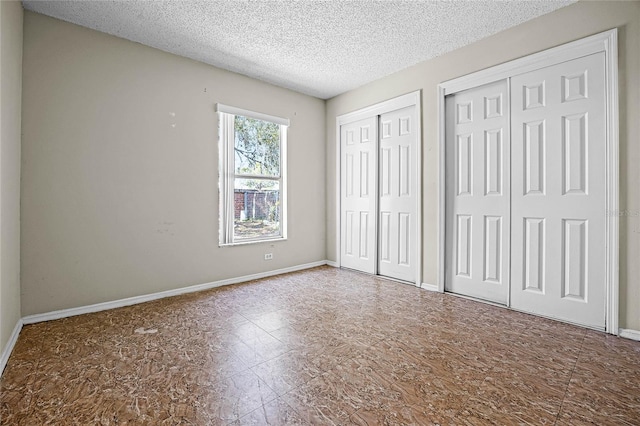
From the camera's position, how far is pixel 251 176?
14.1 ft

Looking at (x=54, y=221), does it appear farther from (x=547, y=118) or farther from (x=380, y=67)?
(x=547, y=118)

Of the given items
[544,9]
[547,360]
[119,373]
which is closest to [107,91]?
[119,373]

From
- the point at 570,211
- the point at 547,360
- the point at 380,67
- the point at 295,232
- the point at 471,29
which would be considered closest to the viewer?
the point at 547,360

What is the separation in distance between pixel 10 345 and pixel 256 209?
9.11ft

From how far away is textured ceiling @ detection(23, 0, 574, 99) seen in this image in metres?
2.69

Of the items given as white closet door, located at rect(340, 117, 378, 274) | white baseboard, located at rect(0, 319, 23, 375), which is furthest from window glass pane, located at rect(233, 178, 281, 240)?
white baseboard, located at rect(0, 319, 23, 375)

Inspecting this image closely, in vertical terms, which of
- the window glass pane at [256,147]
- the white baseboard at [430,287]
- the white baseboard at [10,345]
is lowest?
the white baseboard at [10,345]

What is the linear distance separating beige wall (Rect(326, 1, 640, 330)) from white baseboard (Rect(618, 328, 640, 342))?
0.03 m

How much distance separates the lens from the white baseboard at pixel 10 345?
2.00 meters

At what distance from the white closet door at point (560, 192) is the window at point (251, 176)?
9.98 ft

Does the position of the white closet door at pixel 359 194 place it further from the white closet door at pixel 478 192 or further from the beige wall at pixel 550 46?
the white closet door at pixel 478 192

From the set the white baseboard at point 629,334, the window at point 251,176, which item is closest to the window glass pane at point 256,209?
the window at point 251,176

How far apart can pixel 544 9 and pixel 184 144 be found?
3.92 metres

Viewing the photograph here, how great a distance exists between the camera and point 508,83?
3.09 m
